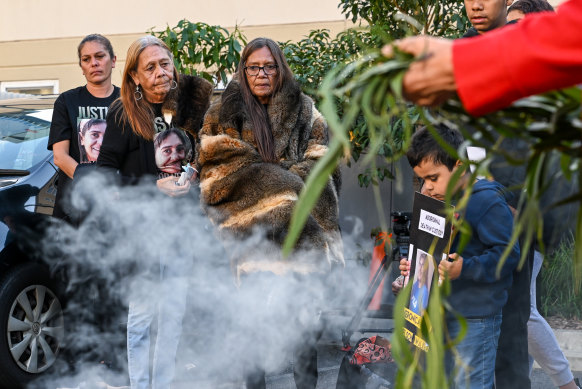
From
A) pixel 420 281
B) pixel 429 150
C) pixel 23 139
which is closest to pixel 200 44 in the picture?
pixel 23 139

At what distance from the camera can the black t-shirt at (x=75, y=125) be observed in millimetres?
5000

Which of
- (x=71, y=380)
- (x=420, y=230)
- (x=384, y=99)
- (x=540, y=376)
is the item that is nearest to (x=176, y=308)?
(x=71, y=380)

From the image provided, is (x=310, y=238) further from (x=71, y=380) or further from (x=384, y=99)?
(x=384, y=99)

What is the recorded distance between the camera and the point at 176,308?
4402 mm

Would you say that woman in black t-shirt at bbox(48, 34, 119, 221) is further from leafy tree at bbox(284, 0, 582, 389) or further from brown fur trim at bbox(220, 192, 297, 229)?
leafy tree at bbox(284, 0, 582, 389)

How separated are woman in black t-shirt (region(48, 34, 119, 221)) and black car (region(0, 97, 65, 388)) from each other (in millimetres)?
335

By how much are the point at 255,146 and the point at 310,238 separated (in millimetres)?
581

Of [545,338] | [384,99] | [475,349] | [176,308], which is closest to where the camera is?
[384,99]

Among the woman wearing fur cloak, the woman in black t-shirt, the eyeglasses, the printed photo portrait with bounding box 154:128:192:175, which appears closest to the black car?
the woman in black t-shirt

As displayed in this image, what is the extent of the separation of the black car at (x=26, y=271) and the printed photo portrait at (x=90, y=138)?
→ 63cm

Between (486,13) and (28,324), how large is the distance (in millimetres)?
3310

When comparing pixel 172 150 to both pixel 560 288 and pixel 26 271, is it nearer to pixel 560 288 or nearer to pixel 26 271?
pixel 26 271

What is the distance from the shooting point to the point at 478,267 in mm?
3373

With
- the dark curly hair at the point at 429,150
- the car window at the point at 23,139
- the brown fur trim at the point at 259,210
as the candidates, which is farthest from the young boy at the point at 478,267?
the car window at the point at 23,139
